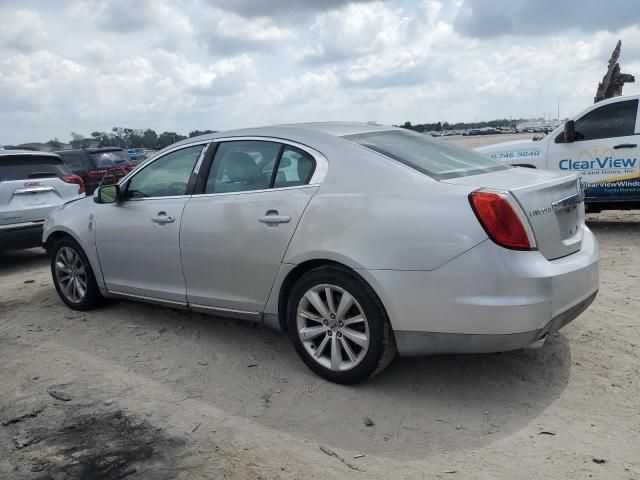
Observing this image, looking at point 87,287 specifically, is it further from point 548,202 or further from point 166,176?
point 548,202

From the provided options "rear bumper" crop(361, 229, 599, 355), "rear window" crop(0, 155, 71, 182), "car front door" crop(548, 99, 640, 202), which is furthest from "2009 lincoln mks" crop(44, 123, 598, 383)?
"car front door" crop(548, 99, 640, 202)

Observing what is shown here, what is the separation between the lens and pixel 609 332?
14.2 feet

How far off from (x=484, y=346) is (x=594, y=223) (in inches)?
278

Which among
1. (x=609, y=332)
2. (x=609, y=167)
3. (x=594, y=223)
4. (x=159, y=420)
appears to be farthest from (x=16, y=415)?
(x=594, y=223)

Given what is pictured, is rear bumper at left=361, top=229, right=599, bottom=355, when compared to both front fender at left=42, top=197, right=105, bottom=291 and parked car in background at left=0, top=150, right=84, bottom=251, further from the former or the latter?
parked car in background at left=0, top=150, right=84, bottom=251

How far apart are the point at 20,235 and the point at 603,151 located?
817 cm

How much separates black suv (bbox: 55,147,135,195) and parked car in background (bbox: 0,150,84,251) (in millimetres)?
4466

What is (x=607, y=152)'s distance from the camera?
818cm

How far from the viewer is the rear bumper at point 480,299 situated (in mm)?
3045

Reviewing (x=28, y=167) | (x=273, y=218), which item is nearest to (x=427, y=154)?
(x=273, y=218)

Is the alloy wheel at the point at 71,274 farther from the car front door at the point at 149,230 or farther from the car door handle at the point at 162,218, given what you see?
the car door handle at the point at 162,218

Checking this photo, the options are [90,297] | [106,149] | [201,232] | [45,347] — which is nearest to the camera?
[201,232]

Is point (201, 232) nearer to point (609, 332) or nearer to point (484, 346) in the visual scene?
point (484, 346)

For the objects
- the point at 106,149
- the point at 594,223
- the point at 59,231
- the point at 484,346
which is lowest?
the point at 594,223
